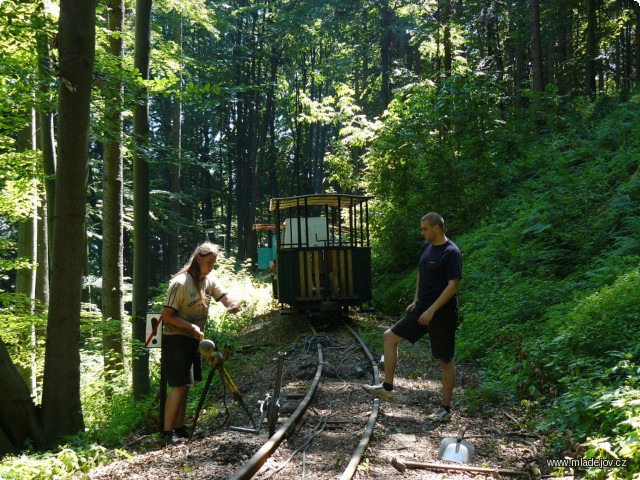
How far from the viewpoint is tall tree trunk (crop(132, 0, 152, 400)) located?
9.07m

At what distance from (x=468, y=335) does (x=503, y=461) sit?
5.30 meters

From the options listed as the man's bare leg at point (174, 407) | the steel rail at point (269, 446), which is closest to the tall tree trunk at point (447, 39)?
the steel rail at point (269, 446)

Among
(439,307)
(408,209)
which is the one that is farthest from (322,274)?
(439,307)

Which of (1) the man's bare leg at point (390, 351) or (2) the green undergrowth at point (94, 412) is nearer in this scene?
(2) the green undergrowth at point (94, 412)

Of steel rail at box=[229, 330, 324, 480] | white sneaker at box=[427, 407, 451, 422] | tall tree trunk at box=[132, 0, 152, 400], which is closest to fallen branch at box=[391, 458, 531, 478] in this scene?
steel rail at box=[229, 330, 324, 480]

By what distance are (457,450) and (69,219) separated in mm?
4051

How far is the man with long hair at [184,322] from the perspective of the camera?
18.4 feet

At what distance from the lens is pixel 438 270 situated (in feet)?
20.2

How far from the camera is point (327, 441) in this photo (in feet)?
18.0

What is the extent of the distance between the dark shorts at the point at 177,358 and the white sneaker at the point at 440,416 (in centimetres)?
247

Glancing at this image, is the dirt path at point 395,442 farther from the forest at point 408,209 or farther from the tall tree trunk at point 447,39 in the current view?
the tall tree trunk at point 447,39

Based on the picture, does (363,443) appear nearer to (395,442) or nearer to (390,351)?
(395,442)

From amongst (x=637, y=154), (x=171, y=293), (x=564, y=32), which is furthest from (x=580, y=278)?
(x=564, y=32)

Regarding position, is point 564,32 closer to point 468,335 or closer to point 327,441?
point 468,335
